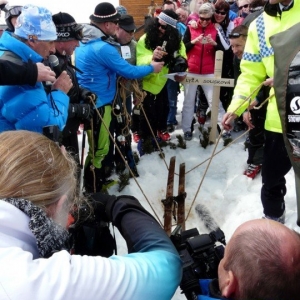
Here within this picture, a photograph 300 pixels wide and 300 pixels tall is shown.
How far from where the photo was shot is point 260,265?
3.58 ft

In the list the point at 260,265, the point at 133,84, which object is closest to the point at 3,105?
the point at 260,265

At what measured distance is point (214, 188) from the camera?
4.43m

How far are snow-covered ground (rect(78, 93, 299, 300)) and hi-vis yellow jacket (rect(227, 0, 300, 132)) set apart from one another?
42.7 inches

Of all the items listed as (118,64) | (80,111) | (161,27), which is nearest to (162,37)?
(161,27)

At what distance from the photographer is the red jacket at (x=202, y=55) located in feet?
17.5

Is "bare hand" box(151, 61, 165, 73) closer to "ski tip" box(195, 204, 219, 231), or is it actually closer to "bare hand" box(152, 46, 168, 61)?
"bare hand" box(152, 46, 168, 61)

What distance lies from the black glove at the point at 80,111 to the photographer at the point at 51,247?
82.3 inches

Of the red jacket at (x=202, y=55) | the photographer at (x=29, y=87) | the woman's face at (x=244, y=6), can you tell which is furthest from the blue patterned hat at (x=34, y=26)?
the woman's face at (x=244, y=6)

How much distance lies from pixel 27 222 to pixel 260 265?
702mm

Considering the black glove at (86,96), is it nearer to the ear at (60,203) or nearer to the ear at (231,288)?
the ear at (60,203)

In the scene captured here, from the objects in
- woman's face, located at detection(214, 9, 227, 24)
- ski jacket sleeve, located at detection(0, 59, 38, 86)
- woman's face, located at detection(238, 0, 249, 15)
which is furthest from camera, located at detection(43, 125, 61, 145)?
woman's face, located at detection(238, 0, 249, 15)

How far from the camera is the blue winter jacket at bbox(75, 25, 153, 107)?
3.88 metres

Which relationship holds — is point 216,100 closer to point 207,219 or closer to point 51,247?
point 207,219

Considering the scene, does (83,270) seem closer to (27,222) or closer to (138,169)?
(27,222)
